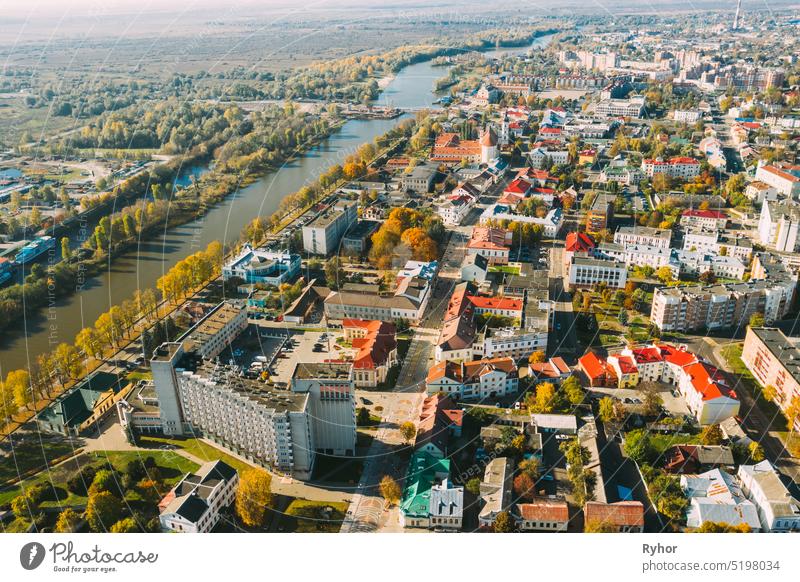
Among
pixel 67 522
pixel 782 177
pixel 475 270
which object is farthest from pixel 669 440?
pixel 782 177

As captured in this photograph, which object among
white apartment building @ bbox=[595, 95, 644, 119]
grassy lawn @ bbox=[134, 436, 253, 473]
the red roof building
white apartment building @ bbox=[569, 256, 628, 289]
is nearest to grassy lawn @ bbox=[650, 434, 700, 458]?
white apartment building @ bbox=[569, 256, 628, 289]

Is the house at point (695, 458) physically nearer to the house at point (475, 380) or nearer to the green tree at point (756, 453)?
the green tree at point (756, 453)

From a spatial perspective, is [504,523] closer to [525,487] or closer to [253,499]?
[525,487]

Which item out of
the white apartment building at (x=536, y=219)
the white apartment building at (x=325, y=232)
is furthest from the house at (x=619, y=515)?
the white apartment building at (x=536, y=219)

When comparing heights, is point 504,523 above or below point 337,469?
above

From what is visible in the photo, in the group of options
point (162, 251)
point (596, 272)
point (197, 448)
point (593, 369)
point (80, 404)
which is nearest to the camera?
point (197, 448)

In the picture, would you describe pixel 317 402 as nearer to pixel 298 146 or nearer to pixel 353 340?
pixel 353 340

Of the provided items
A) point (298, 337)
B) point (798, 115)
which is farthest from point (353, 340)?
point (798, 115)
